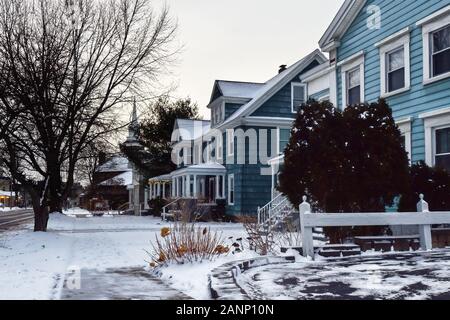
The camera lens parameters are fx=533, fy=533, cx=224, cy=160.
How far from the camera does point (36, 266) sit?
10562mm

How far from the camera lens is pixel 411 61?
14.9 m

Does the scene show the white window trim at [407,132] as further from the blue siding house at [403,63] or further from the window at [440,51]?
the window at [440,51]

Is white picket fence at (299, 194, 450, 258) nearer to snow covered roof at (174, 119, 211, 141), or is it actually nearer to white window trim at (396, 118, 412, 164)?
white window trim at (396, 118, 412, 164)

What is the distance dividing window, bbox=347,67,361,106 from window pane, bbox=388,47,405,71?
1712 mm

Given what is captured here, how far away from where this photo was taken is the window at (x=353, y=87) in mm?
17758

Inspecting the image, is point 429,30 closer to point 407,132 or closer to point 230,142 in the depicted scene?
→ point 407,132

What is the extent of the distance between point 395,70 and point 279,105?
15.7m

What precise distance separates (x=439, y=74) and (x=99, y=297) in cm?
1074

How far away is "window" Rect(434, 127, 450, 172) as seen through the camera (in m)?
13.5

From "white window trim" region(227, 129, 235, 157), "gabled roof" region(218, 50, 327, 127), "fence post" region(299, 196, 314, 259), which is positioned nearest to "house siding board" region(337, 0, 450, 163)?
"fence post" region(299, 196, 314, 259)

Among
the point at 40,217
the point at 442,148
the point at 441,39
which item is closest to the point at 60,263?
the point at 442,148

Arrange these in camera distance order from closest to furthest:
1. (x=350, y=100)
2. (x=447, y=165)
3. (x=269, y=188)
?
1. (x=447, y=165)
2. (x=350, y=100)
3. (x=269, y=188)

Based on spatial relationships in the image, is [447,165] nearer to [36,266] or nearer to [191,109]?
[36,266]
